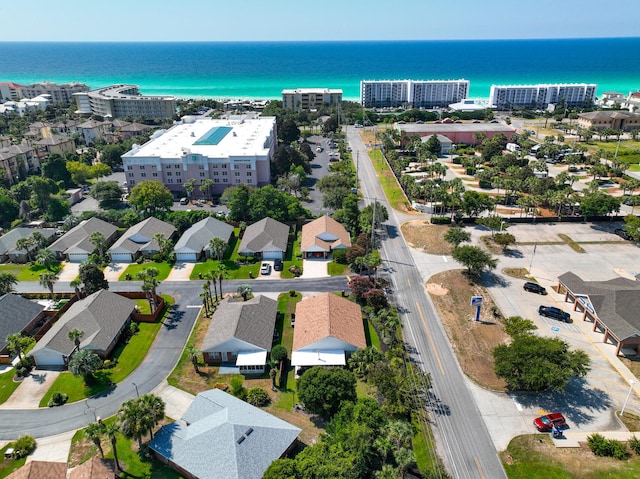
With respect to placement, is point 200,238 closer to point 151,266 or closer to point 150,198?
point 151,266

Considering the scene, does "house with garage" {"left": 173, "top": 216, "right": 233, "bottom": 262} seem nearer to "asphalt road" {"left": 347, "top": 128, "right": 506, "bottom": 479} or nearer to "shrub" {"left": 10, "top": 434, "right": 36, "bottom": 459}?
"asphalt road" {"left": 347, "top": 128, "right": 506, "bottom": 479}

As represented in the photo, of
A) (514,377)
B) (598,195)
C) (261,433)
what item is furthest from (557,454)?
(598,195)

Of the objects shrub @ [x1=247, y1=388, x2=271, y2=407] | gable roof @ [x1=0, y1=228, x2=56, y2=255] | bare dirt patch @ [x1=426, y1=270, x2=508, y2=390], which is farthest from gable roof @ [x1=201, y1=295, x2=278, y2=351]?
gable roof @ [x1=0, y1=228, x2=56, y2=255]

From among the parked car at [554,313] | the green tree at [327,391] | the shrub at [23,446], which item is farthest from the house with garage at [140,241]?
the parked car at [554,313]

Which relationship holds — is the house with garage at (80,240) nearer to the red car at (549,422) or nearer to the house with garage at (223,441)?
the house with garage at (223,441)

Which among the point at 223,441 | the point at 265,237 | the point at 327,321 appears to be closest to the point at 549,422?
the point at 327,321
